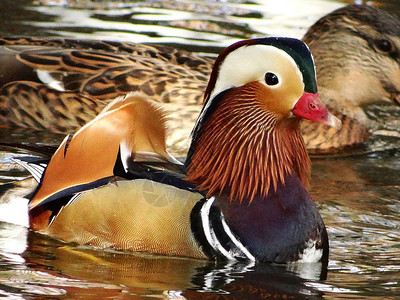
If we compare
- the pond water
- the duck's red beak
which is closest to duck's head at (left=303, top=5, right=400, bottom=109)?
the pond water

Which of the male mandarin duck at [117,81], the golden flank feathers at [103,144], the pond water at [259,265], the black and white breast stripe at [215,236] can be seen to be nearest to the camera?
the pond water at [259,265]

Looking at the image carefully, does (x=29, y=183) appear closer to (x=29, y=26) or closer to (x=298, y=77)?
(x=298, y=77)

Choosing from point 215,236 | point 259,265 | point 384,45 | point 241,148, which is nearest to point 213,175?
point 241,148

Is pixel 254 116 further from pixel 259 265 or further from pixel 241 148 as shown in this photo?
pixel 259 265

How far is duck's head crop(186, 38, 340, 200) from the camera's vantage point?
505cm

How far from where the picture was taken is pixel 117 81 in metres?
7.80

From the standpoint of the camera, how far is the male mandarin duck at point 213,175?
5043 mm

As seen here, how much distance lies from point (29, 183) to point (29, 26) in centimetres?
463

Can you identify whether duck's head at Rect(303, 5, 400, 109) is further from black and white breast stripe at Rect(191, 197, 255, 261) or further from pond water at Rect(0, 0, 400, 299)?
black and white breast stripe at Rect(191, 197, 255, 261)

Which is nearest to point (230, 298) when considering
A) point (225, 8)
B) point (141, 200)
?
point (141, 200)

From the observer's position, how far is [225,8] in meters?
10.9

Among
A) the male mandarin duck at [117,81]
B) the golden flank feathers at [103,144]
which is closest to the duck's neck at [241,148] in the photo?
the golden flank feathers at [103,144]

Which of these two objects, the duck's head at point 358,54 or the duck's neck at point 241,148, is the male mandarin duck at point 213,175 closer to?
the duck's neck at point 241,148

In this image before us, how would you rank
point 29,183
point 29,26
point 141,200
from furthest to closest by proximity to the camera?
point 29,26 → point 29,183 → point 141,200
